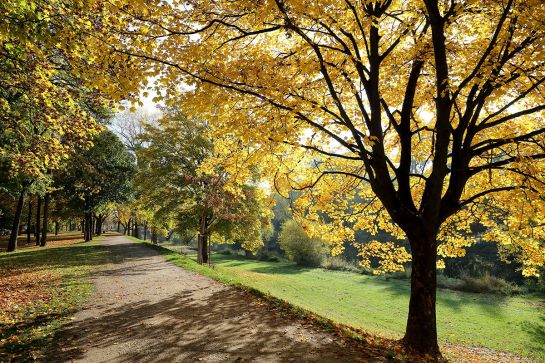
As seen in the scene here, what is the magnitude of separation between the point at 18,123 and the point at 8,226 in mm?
34840

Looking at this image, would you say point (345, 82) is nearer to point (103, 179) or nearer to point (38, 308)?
point (38, 308)

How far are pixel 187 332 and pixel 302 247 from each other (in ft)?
113

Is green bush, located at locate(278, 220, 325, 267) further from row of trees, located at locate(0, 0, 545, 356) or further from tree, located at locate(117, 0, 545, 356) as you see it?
tree, located at locate(117, 0, 545, 356)

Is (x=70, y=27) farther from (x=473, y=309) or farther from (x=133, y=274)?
(x=473, y=309)

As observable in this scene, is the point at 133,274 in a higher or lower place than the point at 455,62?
lower

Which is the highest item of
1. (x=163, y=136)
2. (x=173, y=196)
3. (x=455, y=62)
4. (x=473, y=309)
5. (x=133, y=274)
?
(x=163, y=136)

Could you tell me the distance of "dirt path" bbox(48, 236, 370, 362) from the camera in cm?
531

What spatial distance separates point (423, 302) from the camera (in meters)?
6.46

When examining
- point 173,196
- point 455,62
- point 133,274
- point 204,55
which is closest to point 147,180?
point 173,196

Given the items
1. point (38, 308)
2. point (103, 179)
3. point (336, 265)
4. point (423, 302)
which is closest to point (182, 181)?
point (103, 179)

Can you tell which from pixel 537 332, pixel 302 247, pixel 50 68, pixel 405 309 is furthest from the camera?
Answer: pixel 302 247

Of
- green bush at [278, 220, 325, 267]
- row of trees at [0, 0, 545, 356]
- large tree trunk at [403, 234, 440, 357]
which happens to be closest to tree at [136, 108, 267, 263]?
row of trees at [0, 0, 545, 356]

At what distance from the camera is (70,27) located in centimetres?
675

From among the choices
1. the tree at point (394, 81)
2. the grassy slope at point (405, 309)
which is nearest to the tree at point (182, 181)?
the grassy slope at point (405, 309)
